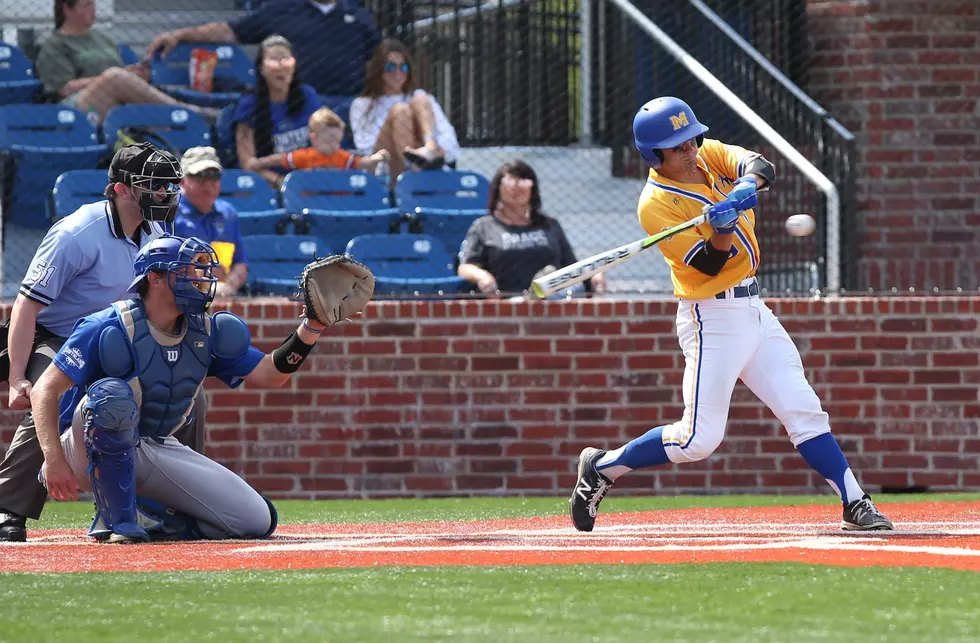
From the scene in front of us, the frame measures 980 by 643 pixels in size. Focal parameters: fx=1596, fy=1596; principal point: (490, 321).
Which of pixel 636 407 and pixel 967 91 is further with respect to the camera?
pixel 967 91

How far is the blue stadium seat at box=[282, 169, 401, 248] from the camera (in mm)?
10453

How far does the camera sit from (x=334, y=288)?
626 cm

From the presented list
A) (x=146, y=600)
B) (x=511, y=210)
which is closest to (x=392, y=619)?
(x=146, y=600)

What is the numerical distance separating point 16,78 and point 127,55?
40.1 inches

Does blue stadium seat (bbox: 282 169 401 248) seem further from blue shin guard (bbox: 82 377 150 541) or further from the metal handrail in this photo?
blue shin guard (bbox: 82 377 150 541)

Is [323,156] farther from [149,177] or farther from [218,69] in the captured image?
[149,177]

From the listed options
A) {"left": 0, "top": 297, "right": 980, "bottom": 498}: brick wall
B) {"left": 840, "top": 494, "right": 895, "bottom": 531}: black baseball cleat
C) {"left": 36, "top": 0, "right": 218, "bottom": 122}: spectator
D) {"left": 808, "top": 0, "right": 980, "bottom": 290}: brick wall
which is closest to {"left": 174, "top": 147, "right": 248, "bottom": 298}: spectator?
{"left": 0, "top": 297, "right": 980, "bottom": 498}: brick wall

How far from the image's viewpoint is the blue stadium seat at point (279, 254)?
995cm

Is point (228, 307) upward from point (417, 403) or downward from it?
upward

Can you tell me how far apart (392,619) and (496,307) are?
5091 mm

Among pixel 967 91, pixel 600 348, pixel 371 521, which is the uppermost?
pixel 967 91

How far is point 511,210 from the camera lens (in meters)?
9.71

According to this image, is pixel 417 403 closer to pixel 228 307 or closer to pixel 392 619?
pixel 228 307

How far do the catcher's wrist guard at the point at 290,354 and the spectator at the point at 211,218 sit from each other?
2340 millimetres
